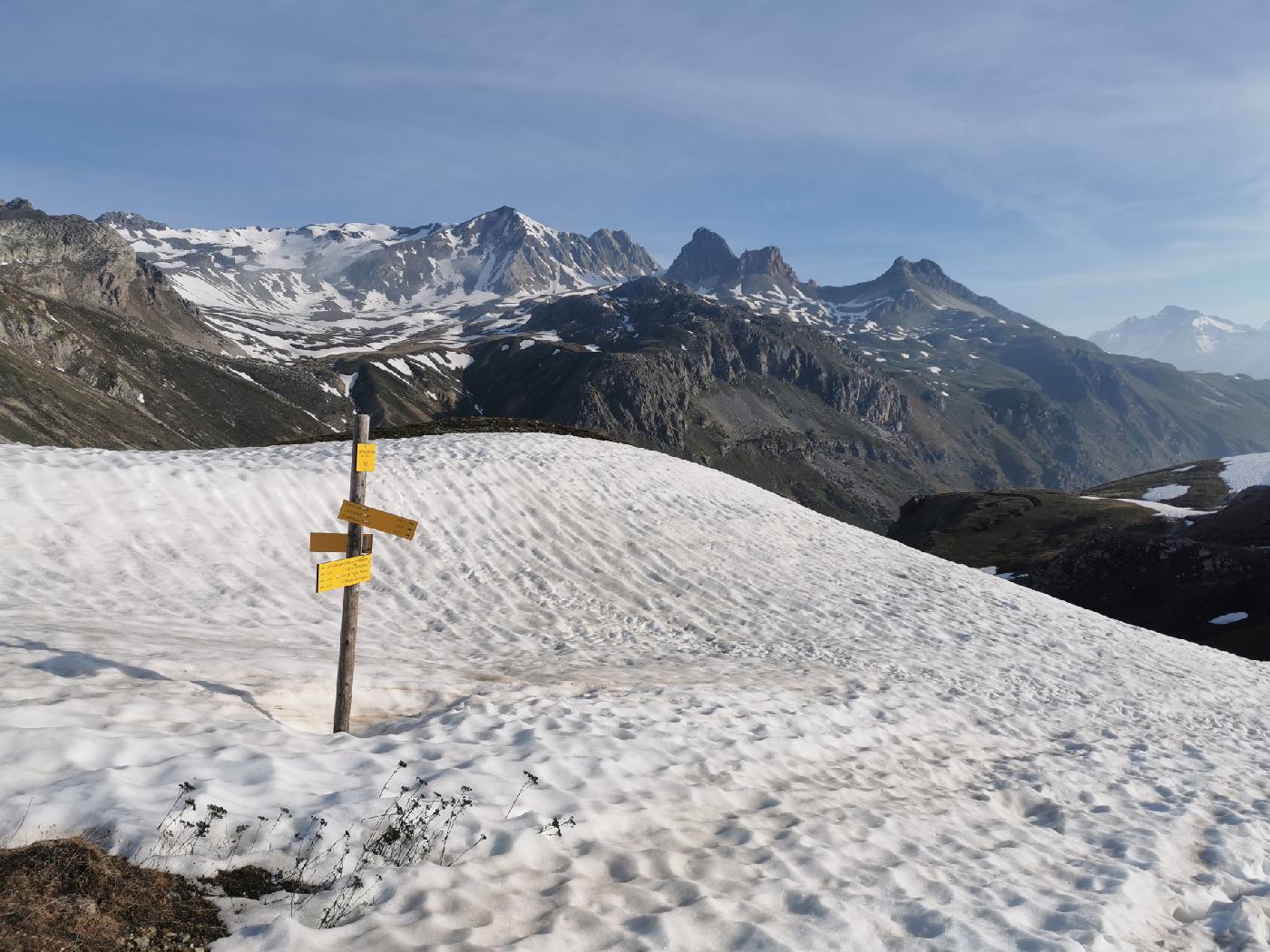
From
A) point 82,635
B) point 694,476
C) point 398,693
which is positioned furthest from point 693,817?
point 694,476

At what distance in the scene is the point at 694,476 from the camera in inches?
1262

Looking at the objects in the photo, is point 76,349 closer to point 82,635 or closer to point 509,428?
point 509,428

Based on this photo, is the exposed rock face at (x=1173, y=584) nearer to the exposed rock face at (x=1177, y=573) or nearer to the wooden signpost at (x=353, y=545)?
the exposed rock face at (x=1177, y=573)

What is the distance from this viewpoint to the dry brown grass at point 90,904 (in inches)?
181

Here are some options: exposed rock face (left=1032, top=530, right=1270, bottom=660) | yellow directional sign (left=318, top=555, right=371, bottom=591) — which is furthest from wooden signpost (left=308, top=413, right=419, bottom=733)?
exposed rock face (left=1032, top=530, right=1270, bottom=660)

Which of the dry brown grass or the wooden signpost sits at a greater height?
the wooden signpost

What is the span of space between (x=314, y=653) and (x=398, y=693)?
2.73 meters

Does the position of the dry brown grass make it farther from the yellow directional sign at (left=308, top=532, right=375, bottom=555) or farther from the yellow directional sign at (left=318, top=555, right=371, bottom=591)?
the yellow directional sign at (left=308, top=532, right=375, bottom=555)

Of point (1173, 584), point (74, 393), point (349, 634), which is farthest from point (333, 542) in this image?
point (74, 393)

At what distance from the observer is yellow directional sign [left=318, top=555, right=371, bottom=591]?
8.85m

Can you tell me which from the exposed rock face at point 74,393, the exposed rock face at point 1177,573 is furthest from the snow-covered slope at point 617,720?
the exposed rock face at point 74,393

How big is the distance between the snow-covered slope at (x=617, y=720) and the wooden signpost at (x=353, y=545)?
3.34ft

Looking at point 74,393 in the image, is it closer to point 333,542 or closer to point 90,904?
point 333,542

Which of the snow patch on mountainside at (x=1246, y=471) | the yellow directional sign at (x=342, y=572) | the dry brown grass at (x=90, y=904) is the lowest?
the dry brown grass at (x=90, y=904)
